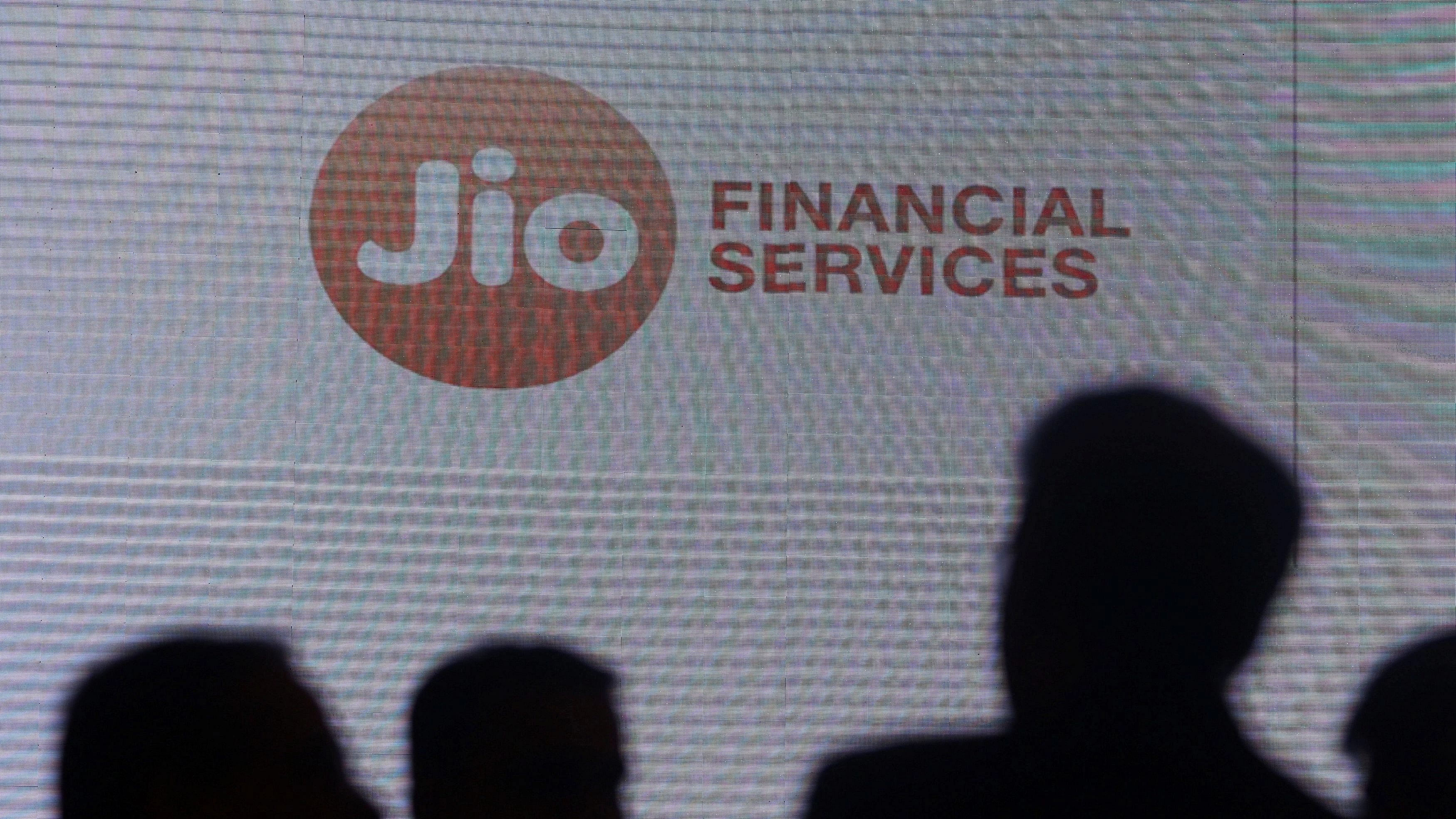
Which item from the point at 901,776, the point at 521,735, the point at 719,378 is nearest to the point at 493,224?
the point at 719,378

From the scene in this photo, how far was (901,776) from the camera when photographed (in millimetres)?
1498

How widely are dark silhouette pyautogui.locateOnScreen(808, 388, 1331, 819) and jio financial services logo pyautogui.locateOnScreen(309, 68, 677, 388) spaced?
0.52m

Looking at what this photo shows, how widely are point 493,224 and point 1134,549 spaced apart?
82 cm

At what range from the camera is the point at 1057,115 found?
1.55 meters

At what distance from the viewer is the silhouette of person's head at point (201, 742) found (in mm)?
1460

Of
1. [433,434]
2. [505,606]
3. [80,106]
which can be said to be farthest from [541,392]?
[80,106]

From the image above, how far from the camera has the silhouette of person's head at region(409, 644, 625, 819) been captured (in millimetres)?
1477

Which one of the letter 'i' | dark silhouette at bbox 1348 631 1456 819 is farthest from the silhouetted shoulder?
the letter 'i'

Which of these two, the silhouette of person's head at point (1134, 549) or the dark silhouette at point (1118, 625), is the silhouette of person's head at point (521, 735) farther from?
the silhouette of person's head at point (1134, 549)

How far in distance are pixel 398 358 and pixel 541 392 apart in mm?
167

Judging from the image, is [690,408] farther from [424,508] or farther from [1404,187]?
[1404,187]

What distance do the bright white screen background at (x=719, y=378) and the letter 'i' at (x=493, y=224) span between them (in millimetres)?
124

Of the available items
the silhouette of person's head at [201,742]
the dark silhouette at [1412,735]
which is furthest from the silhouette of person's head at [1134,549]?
the silhouette of person's head at [201,742]

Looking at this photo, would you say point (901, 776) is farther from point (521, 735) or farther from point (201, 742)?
point (201, 742)
